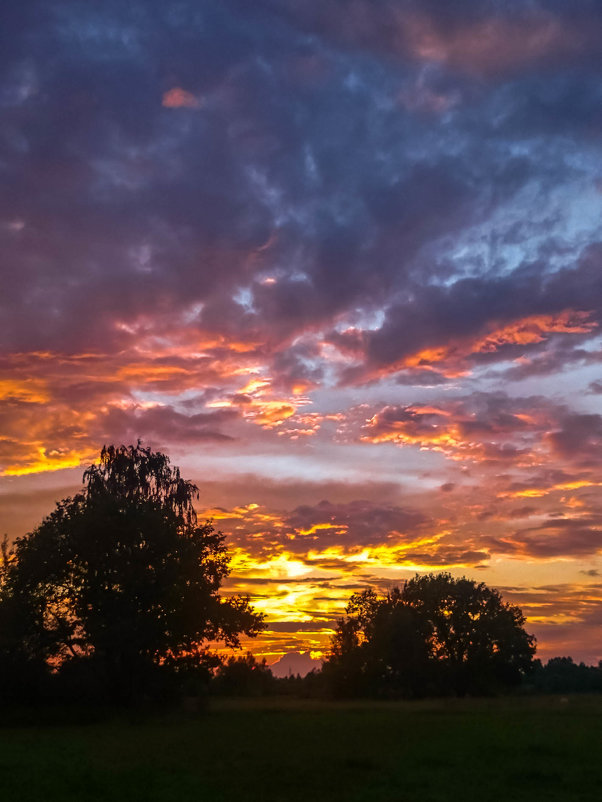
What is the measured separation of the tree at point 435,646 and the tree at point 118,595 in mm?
36458

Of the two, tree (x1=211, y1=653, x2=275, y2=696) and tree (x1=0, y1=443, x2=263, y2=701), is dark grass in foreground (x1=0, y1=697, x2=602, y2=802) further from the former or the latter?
tree (x1=211, y1=653, x2=275, y2=696)

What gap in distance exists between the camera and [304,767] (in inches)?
902

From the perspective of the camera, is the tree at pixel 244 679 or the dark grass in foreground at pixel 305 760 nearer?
the dark grass in foreground at pixel 305 760

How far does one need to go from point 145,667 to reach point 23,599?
28.6 ft

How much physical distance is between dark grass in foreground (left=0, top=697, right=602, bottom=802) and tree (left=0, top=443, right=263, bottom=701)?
4517 millimetres

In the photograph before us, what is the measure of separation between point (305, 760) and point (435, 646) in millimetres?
64024

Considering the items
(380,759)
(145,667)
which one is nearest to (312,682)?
(145,667)

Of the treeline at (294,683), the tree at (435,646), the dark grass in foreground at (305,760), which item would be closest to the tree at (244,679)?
the treeline at (294,683)

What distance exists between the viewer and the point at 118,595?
152 ft

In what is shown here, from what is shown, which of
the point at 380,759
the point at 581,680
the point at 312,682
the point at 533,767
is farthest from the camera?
the point at 581,680

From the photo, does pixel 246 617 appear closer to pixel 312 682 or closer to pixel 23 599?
pixel 23 599

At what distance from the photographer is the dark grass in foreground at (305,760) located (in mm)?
18703

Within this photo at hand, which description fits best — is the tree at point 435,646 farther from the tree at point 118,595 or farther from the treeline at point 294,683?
the tree at point 118,595

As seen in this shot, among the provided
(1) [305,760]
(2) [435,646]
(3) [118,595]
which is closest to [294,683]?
(2) [435,646]
